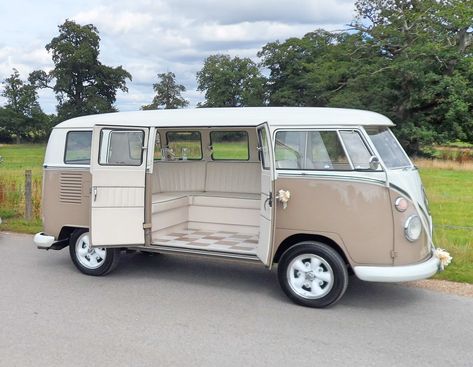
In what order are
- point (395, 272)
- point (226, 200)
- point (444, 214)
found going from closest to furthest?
1. point (395, 272)
2. point (226, 200)
3. point (444, 214)

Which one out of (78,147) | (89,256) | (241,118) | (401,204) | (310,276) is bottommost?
(89,256)

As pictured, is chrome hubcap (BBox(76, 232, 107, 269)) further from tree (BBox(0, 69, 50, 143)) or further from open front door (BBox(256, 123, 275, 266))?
tree (BBox(0, 69, 50, 143))

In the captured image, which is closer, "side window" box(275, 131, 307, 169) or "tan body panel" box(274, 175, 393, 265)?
"tan body panel" box(274, 175, 393, 265)

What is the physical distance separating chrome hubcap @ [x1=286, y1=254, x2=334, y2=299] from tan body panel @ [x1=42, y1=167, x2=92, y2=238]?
3.05 meters

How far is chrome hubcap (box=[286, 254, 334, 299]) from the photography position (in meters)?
5.67

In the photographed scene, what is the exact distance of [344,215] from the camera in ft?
18.3

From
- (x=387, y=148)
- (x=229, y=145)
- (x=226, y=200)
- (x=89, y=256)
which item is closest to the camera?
(x=387, y=148)

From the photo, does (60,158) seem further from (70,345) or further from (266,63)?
(266,63)

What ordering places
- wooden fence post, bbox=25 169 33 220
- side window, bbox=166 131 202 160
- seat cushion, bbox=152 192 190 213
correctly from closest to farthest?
seat cushion, bbox=152 192 190 213 → side window, bbox=166 131 202 160 → wooden fence post, bbox=25 169 33 220

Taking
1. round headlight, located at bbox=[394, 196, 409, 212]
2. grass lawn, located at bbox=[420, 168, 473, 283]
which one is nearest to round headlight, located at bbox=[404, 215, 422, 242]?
round headlight, located at bbox=[394, 196, 409, 212]

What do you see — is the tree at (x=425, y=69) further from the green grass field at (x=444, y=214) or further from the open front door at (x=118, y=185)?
the open front door at (x=118, y=185)

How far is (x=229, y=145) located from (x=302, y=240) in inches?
134

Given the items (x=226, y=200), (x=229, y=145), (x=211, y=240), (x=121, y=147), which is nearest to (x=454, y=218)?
(x=229, y=145)

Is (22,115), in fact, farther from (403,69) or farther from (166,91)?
(403,69)
